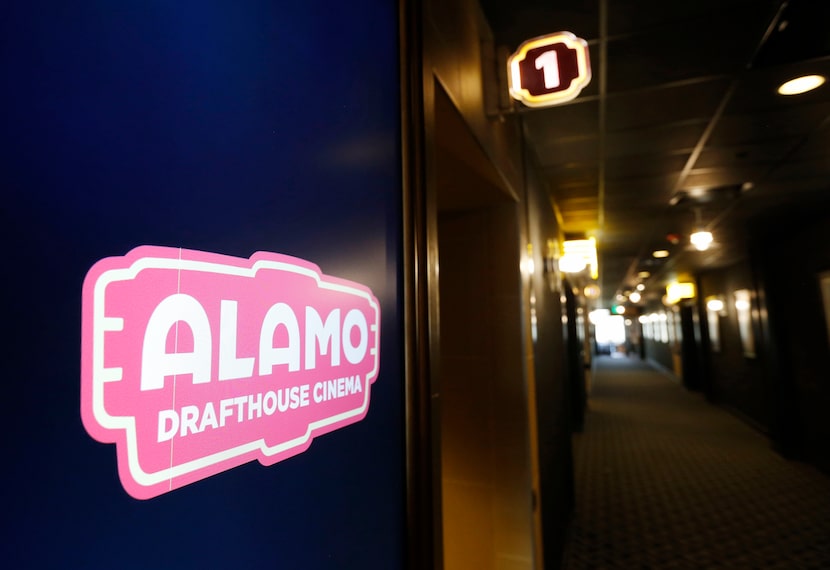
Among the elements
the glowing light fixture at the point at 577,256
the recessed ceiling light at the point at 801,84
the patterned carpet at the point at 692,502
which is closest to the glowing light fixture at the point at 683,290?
the patterned carpet at the point at 692,502

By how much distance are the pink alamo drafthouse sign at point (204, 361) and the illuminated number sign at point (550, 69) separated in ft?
5.95

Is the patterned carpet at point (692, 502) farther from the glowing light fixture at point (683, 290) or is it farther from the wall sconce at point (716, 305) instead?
the glowing light fixture at point (683, 290)

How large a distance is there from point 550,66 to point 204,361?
216cm

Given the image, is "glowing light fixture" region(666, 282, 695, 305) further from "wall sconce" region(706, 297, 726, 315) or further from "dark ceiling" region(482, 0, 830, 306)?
"dark ceiling" region(482, 0, 830, 306)

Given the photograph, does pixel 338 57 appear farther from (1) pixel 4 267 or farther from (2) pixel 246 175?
(1) pixel 4 267

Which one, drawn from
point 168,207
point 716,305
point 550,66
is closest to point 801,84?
point 550,66

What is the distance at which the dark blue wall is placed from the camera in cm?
39

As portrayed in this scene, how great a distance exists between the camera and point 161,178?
519 millimetres

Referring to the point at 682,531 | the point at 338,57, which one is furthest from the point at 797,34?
the point at 682,531

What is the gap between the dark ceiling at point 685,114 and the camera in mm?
2240

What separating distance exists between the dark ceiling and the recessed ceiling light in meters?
0.05

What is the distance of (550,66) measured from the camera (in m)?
2.14

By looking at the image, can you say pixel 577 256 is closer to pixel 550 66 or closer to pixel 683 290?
pixel 550 66

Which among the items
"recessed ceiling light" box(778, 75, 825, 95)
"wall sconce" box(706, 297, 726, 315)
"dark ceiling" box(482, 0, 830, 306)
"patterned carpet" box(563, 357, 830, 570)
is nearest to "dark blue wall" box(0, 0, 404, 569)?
"dark ceiling" box(482, 0, 830, 306)
